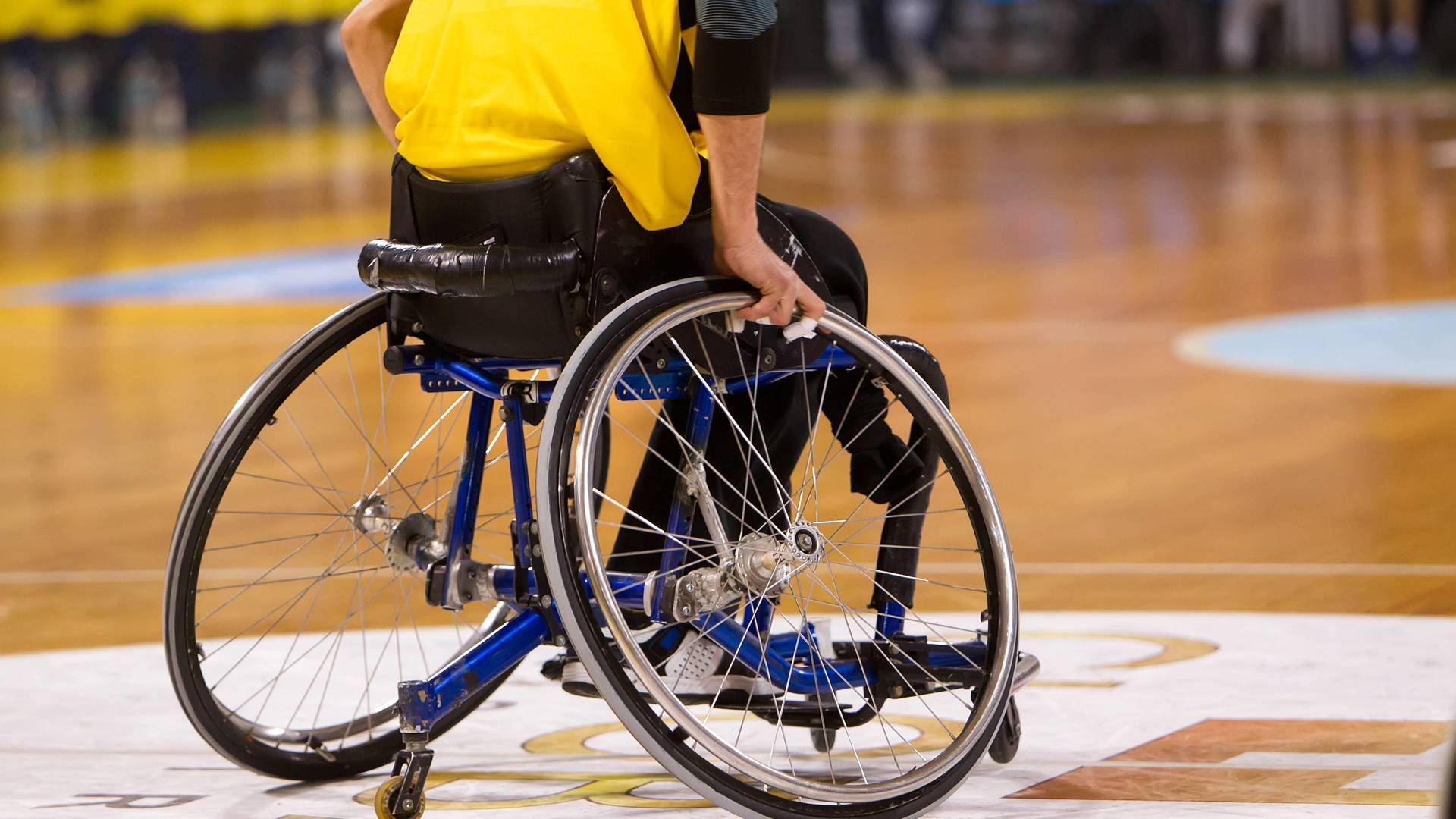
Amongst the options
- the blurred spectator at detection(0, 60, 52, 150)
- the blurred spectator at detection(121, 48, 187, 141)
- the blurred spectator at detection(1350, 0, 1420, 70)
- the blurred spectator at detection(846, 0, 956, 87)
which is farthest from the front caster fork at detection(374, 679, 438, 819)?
the blurred spectator at detection(846, 0, 956, 87)

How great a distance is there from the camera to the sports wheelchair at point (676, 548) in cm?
229

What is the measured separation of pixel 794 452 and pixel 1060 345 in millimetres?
4009

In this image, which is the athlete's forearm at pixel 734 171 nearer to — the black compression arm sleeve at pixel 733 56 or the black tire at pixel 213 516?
the black compression arm sleeve at pixel 733 56

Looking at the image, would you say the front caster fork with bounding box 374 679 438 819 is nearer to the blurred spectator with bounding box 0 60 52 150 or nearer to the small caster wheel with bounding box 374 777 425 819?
the small caster wheel with bounding box 374 777 425 819

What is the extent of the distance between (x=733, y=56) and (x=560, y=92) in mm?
206

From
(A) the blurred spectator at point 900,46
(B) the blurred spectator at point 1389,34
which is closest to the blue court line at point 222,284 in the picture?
(A) the blurred spectator at point 900,46

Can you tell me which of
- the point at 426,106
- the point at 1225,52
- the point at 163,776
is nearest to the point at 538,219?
the point at 426,106

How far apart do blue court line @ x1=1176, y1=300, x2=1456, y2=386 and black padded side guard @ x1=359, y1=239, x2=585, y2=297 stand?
396 centimetres

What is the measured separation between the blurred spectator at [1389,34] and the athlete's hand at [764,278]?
19.7 m

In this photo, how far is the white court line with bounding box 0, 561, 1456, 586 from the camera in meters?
3.85

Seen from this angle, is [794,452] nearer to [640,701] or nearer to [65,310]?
[640,701]

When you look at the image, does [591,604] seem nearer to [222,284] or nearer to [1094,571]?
[1094,571]

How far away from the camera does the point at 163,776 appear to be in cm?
278

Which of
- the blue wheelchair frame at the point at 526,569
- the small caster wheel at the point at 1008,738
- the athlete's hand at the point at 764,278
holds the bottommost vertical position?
the small caster wheel at the point at 1008,738
